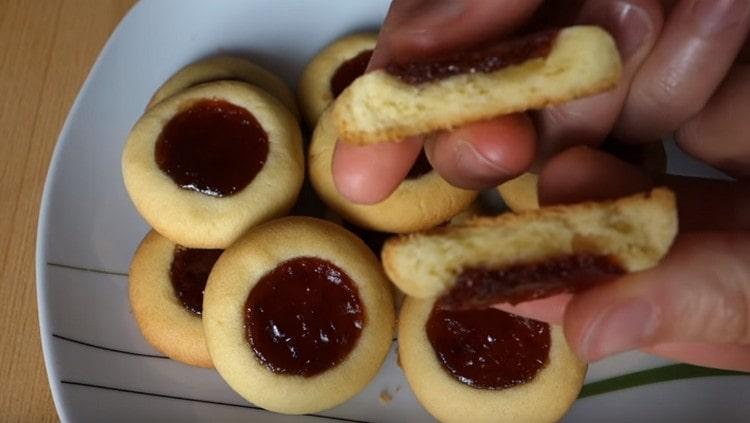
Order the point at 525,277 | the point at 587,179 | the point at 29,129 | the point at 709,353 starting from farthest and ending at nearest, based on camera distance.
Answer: the point at 29,129
the point at 709,353
the point at 587,179
the point at 525,277

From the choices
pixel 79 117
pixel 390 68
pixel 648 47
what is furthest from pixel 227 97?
pixel 648 47

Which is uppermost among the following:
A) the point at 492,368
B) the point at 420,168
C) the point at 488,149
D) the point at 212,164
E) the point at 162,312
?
the point at 488,149

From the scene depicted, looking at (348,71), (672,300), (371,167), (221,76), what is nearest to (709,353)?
(672,300)

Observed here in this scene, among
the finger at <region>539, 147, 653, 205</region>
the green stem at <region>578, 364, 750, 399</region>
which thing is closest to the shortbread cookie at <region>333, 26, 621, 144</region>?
the finger at <region>539, 147, 653, 205</region>

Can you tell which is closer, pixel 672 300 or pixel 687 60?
pixel 672 300

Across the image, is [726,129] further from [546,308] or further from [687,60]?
[546,308]

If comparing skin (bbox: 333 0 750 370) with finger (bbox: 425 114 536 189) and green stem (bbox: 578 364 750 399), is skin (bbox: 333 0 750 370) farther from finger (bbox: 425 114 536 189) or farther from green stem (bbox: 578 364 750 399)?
green stem (bbox: 578 364 750 399)

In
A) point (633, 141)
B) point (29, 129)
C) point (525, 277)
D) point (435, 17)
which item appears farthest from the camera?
point (29, 129)

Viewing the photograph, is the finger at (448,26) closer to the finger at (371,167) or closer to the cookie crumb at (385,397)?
the finger at (371,167)
